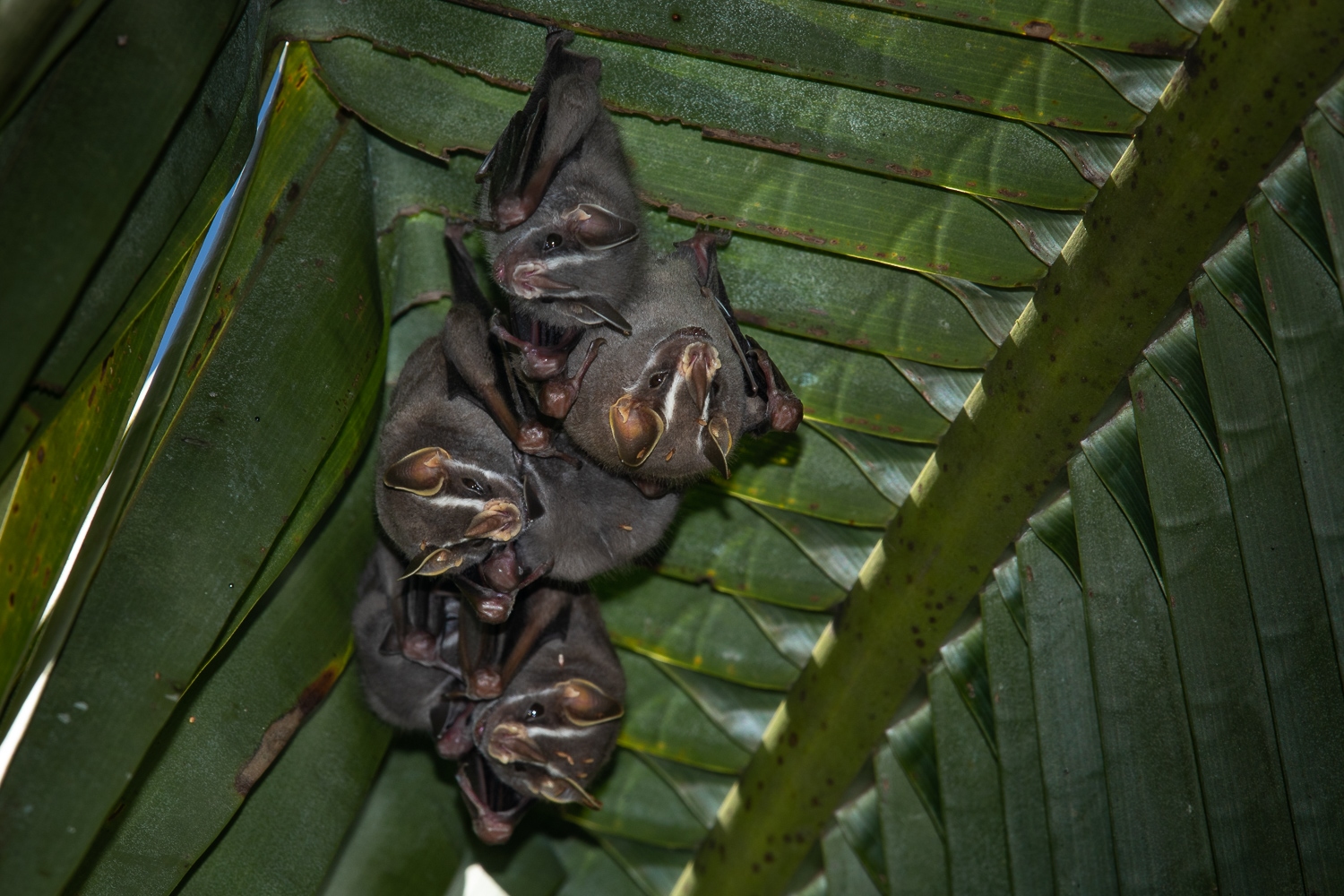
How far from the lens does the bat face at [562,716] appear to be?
3.60 m

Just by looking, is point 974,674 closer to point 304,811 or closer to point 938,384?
point 938,384

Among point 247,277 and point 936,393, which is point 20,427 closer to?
point 247,277

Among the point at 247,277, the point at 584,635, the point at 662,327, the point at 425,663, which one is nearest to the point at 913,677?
the point at 584,635

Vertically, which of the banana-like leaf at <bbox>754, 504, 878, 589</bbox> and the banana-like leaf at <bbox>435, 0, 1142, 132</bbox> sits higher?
the banana-like leaf at <bbox>435, 0, 1142, 132</bbox>

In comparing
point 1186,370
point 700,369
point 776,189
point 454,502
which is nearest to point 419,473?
point 454,502

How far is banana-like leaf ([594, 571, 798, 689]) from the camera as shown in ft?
11.8

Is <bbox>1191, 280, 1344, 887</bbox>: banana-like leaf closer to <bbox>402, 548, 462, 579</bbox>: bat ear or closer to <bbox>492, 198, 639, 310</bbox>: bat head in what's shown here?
<bbox>492, 198, 639, 310</bbox>: bat head

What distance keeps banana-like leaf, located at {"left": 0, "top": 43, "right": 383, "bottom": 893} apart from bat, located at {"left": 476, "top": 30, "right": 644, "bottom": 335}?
431 millimetres

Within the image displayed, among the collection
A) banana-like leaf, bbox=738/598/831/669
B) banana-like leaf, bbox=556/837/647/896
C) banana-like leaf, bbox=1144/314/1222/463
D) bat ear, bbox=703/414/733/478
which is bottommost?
banana-like leaf, bbox=556/837/647/896

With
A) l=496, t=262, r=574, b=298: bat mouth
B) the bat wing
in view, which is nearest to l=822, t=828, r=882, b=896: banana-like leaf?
l=496, t=262, r=574, b=298: bat mouth

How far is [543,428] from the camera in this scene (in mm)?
3156

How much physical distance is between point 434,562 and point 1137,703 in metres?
2.16

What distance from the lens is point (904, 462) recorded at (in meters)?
3.21

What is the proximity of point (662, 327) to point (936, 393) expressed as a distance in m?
0.92
